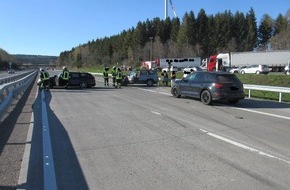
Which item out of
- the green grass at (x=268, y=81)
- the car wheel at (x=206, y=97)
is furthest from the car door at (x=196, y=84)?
the green grass at (x=268, y=81)

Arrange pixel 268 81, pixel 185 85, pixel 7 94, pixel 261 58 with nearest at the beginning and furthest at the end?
pixel 7 94 → pixel 185 85 → pixel 268 81 → pixel 261 58

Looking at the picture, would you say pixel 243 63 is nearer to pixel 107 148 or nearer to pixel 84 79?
pixel 84 79

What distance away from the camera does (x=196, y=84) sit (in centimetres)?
1862

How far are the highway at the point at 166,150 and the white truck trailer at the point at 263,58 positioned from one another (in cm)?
5176

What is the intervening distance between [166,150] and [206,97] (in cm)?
964

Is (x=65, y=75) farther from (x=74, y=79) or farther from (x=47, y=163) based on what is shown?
(x=47, y=163)

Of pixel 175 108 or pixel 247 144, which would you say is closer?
pixel 247 144

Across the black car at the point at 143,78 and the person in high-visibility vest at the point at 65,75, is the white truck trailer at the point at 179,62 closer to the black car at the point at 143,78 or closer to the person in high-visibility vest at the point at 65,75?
the black car at the point at 143,78

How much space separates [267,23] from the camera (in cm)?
13750

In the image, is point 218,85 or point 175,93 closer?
point 218,85

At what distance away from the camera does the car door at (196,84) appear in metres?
18.3

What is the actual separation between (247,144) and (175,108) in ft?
23.3

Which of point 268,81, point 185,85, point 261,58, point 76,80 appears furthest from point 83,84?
point 261,58

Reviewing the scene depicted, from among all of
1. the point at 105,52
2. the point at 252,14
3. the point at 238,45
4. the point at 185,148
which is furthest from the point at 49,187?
the point at 105,52
